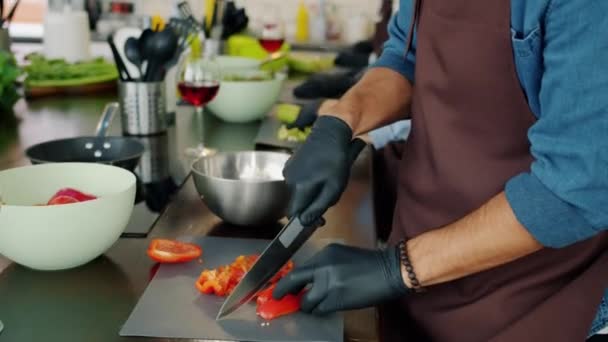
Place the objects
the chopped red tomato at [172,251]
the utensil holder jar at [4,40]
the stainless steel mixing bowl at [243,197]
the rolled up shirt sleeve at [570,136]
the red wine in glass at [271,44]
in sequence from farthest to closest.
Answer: the red wine in glass at [271,44] < the utensil holder jar at [4,40] < the stainless steel mixing bowl at [243,197] < the chopped red tomato at [172,251] < the rolled up shirt sleeve at [570,136]

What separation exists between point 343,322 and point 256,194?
319 millimetres

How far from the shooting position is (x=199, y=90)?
1.68 meters

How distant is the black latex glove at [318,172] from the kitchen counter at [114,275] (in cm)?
16

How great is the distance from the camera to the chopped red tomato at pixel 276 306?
2.89 ft

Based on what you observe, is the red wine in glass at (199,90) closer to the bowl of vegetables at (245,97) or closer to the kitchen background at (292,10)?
the bowl of vegetables at (245,97)

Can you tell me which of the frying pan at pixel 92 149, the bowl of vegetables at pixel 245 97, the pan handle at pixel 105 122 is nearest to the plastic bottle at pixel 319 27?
the bowl of vegetables at pixel 245 97

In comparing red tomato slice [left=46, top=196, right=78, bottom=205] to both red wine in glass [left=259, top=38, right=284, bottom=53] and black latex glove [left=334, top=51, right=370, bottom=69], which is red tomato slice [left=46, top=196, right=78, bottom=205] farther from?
black latex glove [left=334, top=51, right=370, bottom=69]

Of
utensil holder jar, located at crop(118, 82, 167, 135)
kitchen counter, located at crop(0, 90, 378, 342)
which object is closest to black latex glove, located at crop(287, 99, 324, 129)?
kitchen counter, located at crop(0, 90, 378, 342)

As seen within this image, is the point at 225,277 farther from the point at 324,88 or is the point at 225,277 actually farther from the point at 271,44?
the point at 271,44

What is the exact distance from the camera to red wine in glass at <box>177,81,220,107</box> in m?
1.67

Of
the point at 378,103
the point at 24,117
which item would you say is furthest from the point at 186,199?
the point at 24,117

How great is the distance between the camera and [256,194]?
3.70 ft

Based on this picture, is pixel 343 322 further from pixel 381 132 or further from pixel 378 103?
pixel 381 132

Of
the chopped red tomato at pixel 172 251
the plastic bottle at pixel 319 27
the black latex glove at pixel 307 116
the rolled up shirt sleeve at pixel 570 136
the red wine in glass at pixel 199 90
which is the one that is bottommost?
the plastic bottle at pixel 319 27
